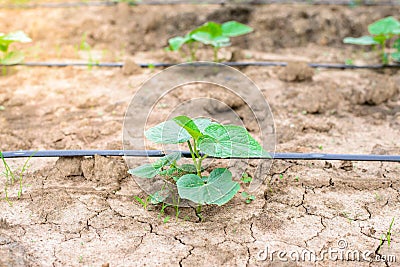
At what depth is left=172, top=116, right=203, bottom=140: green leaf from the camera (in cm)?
179

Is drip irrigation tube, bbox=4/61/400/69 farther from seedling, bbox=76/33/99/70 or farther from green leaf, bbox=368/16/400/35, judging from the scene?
green leaf, bbox=368/16/400/35

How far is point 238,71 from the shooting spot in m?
3.35

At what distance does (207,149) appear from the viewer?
183cm

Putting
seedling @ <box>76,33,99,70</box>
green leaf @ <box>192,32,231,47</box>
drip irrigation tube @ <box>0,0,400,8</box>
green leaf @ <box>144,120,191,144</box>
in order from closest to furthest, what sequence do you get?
green leaf @ <box>144,120,191,144</box> → green leaf @ <box>192,32,231,47</box> → seedling @ <box>76,33,99,70</box> → drip irrigation tube @ <box>0,0,400,8</box>

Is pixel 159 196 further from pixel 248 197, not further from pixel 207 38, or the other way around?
pixel 207 38

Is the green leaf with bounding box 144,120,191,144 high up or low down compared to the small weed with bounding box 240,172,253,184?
up

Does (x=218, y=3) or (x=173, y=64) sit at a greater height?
(x=218, y=3)

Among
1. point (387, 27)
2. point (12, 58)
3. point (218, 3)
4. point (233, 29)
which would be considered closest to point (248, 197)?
point (233, 29)

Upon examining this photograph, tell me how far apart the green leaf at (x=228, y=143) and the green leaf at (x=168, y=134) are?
9 centimetres

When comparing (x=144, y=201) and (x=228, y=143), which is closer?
(x=228, y=143)

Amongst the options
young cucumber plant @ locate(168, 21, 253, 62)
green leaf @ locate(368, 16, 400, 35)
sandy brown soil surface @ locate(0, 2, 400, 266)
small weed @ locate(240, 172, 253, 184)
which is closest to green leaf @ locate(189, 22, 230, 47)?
young cucumber plant @ locate(168, 21, 253, 62)

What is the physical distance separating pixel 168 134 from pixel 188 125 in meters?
0.17

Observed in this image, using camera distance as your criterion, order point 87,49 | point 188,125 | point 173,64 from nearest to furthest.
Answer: point 188,125
point 173,64
point 87,49

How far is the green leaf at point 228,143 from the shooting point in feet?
5.94
